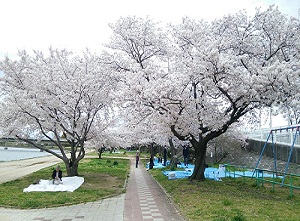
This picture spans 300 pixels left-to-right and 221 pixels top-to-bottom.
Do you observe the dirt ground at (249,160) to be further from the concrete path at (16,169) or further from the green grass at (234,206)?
the concrete path at (16,169)

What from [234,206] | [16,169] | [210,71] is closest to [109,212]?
[234,206]

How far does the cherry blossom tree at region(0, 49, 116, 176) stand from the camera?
16578mm

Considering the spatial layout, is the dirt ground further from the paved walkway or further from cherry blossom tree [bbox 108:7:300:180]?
the paved walkway

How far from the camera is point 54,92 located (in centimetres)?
1700

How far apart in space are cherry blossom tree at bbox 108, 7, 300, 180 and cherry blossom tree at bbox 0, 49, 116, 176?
1897mm

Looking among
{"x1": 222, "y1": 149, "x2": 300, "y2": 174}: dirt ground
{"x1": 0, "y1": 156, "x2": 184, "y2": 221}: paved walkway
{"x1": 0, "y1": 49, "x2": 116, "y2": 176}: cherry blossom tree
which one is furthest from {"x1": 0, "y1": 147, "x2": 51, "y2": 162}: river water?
{"x1": 0, "y1": 156, "x2": 184, "y2": 221}: paved walkway

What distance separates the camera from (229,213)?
8047 millimetres

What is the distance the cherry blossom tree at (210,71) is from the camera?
11.9 m

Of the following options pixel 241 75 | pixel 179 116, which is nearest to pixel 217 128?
pixel 179 116

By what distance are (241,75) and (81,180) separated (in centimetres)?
949

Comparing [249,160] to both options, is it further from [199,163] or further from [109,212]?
[109,212]

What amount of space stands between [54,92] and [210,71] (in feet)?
29.7

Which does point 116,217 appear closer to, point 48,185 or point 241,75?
point 48,185

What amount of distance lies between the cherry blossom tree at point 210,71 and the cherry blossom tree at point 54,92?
6.22 ft
